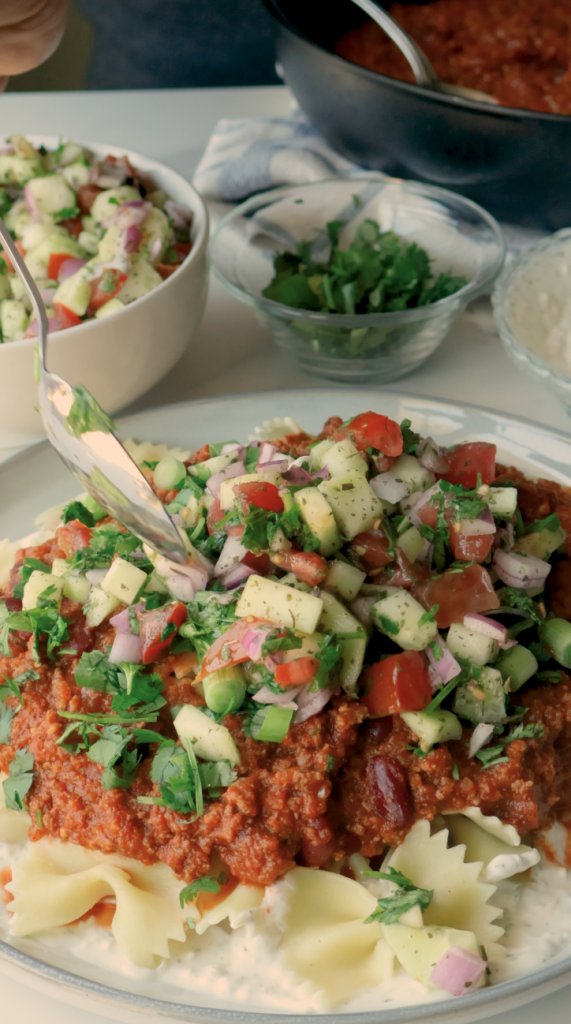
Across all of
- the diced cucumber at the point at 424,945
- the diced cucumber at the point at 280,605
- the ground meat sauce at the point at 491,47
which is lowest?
the diced cucumber at the point at 424,945

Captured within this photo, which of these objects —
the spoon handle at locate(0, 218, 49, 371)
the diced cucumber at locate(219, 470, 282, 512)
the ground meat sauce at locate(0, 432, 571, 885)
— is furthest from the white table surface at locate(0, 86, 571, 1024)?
the diced cucumber at locate(219, 470, 282, 512)

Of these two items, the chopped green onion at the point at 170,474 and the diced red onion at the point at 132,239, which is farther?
the diced red onion at the point at 132,239

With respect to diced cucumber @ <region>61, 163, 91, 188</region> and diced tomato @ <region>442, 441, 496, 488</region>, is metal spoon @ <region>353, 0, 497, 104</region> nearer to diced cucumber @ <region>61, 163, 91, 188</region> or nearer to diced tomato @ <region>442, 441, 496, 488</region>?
diced cucumber @ <region>61, 163, 91, 188</region>

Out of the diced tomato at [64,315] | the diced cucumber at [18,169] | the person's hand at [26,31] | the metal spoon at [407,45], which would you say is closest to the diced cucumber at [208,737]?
the diced tomato at [64,315]

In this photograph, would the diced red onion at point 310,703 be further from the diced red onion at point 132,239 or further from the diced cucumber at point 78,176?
the diced cucumber at point 78,176

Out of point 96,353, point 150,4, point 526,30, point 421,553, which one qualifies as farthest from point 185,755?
point 150,4

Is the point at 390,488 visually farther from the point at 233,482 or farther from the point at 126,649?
the point at 126,649

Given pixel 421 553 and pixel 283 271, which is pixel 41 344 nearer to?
pixel 421 553
